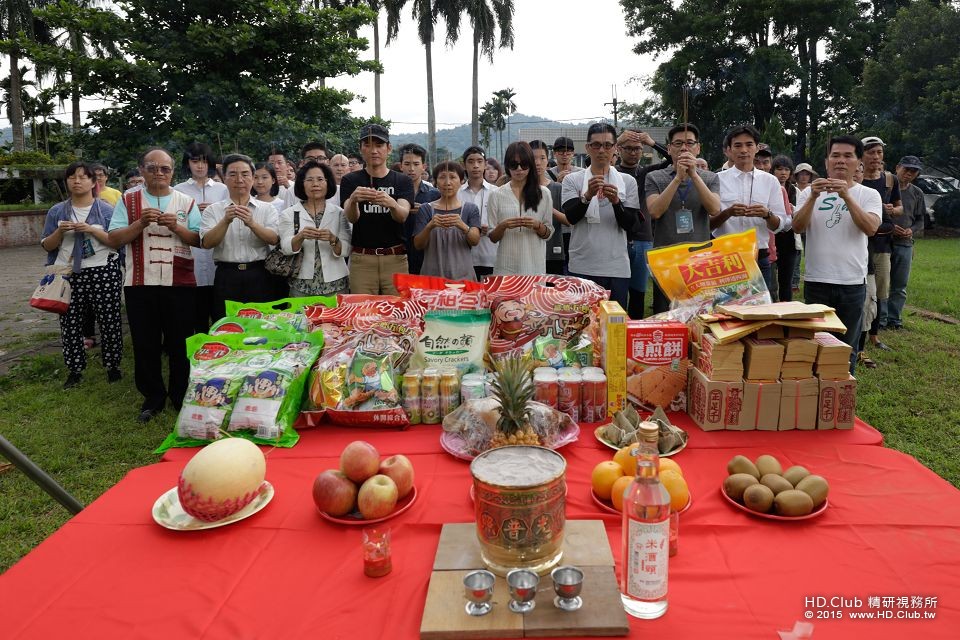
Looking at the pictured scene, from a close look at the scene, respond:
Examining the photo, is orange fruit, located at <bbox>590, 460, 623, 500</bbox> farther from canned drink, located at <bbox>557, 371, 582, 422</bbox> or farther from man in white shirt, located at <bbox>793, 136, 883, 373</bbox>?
man in white shirt, located at <bbox>793, 136, 883, 373</bbox>

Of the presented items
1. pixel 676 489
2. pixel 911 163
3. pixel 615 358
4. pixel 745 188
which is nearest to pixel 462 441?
pixel 615 358

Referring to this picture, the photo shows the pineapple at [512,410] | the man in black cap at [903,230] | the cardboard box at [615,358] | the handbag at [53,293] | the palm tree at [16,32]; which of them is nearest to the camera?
the pineapple at [512,410]

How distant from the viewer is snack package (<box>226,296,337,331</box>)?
263 centimetres

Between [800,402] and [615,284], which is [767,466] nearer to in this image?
[800,402]

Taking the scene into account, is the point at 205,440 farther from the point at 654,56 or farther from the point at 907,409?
the point at 654,56

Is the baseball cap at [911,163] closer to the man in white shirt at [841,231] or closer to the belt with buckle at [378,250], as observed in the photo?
the man in white shirt at [841,231]

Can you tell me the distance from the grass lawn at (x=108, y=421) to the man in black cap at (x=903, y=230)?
0.31 meters

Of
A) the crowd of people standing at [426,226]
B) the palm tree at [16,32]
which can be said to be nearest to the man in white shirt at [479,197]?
the crowd of people standing at [426,226]

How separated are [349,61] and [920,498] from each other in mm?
12826

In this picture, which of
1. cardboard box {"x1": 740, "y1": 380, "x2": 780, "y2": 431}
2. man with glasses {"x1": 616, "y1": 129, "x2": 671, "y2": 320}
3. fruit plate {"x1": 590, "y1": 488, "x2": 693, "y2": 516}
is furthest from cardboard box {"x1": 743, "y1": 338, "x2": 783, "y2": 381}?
man with glasses {"x1": 616, "y1": 129, "x2": 671, "y2": 320}

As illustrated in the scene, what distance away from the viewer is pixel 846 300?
3.51m

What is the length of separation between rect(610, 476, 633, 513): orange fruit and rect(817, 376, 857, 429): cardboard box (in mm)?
988

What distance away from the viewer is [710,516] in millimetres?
1544

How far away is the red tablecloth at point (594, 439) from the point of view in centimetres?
201
